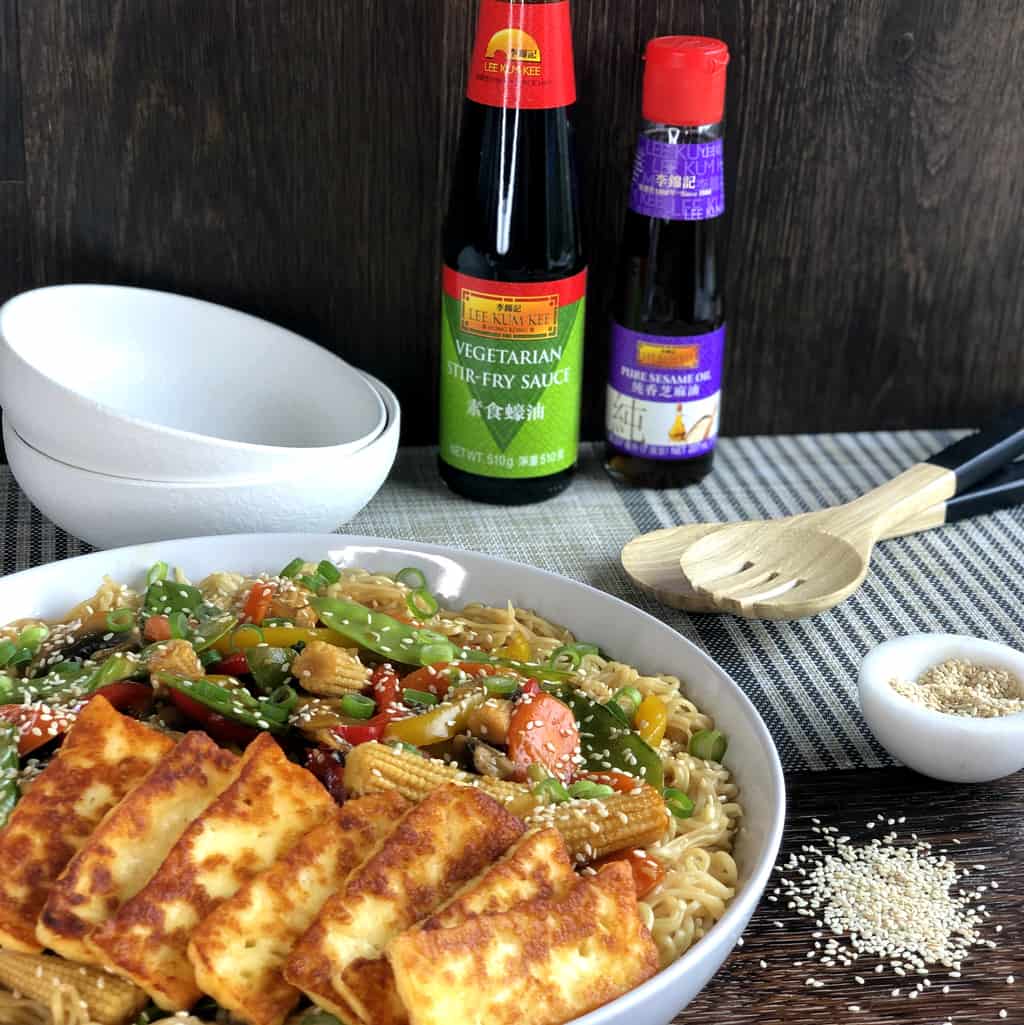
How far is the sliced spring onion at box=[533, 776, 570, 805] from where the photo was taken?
1488 mm

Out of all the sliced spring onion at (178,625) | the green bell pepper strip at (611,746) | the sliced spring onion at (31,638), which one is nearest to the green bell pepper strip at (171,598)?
the sliced spring onion at (178,625)

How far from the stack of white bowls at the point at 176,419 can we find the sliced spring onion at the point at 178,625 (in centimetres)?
24

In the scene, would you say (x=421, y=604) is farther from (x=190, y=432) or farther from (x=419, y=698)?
(x=190, y=432)

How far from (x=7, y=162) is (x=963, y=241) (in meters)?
1.67

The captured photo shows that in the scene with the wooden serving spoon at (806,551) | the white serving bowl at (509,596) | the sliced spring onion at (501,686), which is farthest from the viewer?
the wooden serving spoon at (806,551)

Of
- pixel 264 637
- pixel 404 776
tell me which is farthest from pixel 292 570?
pixel 404 776

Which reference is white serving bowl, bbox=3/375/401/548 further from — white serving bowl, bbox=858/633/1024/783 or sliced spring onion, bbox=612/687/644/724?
white serving bowl, bbox=858/633/1024/783

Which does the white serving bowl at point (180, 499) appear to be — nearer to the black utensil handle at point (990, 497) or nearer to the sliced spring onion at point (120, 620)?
the sliced spring onion at point (120, 620)

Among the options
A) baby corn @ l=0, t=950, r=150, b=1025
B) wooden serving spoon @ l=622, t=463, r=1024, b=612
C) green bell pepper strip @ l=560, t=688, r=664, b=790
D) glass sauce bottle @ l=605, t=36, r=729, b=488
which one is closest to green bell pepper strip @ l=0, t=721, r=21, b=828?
baby corn @ l=0, t=950, r=150, b=1025

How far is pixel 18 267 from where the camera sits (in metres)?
2.28

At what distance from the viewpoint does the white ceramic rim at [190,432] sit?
1.89 meters

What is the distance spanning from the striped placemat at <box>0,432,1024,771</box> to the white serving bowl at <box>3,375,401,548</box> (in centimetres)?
17

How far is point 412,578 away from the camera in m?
1.91

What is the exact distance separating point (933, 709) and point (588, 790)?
0.46 meters
